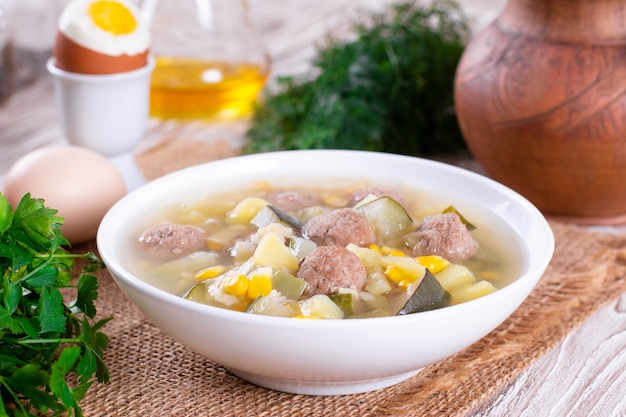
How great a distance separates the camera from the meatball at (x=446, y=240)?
213 centimetres

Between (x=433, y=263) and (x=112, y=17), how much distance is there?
1.53 m

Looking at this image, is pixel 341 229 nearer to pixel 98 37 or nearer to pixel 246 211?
pixel 246 211

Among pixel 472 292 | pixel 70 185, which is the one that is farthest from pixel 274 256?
pixel 70 185

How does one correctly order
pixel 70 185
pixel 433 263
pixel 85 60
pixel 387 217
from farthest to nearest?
1. pixel 85 60
2. pixel 70 185
3. pixel 387 217
4. pixel 433 263

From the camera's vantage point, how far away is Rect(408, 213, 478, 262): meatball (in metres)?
2.13

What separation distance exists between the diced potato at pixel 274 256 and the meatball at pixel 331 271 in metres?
0.06

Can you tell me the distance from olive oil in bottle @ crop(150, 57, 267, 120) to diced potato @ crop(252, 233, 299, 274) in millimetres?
2012

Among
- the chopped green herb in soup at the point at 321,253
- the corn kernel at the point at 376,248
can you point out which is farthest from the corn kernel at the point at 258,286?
the corn kernel at the point at 376,248

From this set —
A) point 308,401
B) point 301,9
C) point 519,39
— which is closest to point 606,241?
point 519,39

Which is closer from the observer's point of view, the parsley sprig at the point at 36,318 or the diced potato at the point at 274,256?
the parsley sprig at the point at 36,318

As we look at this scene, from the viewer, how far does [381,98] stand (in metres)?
3.62

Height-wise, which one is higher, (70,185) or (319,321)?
(319,321)

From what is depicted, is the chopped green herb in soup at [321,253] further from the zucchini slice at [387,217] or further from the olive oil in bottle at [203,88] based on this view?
the olive oil in bottle at [203,88]

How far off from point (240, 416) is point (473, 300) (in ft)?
1.88
